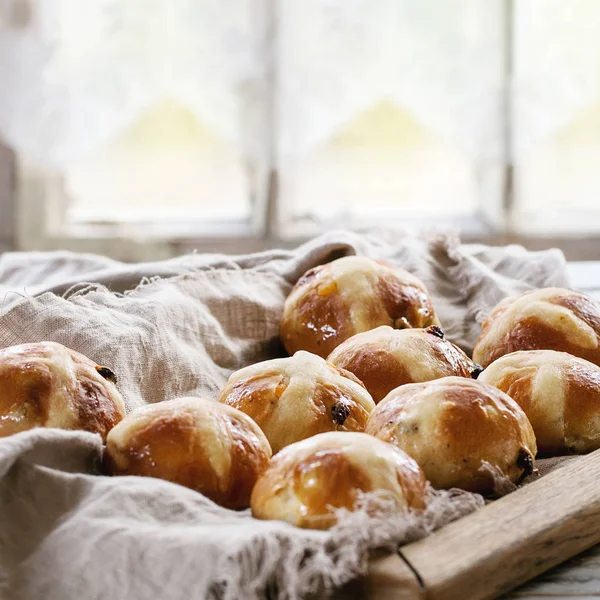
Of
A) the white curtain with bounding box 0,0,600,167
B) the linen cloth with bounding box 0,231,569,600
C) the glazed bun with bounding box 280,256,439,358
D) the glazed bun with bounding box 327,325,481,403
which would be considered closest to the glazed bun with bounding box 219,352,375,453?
the glazed bun with bounding box 327,325,481,403

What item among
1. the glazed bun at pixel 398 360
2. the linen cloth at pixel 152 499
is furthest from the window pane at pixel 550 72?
the glazed bun at pixel 398 360

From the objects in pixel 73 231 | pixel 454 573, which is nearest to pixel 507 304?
pixel 454 573

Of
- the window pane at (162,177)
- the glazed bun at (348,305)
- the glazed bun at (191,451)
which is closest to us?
the glazed bun at (191,451)

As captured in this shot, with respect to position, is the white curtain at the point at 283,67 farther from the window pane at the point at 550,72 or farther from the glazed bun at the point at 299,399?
the glazed bun at the point at 299,399

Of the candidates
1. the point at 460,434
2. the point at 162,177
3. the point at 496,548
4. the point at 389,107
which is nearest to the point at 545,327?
the point at 460,434

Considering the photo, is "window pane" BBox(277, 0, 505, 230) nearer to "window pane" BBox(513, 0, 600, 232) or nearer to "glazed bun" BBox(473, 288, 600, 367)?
"window pane" BBox(513, 0, 600, 232)

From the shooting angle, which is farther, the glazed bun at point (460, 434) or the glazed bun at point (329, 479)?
the glazed bun at point (460, 434)
